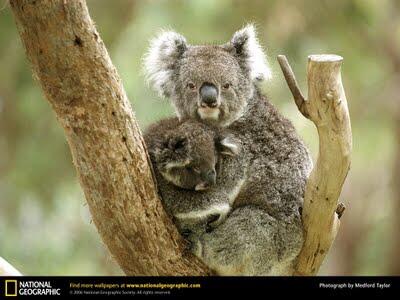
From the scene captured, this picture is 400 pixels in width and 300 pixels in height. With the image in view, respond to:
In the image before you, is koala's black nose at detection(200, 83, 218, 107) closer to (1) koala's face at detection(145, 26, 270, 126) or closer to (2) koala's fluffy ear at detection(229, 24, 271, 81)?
(1) koala's face at detection(145, 26, 270, 126)

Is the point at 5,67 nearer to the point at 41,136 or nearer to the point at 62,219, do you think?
Answer: the point at 41,136

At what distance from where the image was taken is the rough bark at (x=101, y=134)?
186 inches

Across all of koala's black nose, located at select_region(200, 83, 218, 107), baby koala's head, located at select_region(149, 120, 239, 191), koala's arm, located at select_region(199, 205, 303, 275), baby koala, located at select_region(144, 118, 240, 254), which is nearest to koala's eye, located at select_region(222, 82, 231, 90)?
koala's black nose, located at select_region(200, 83, 218, 107)

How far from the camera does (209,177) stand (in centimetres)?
560

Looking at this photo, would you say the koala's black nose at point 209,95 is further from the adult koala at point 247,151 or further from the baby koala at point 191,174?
the baby koala at point 191,174

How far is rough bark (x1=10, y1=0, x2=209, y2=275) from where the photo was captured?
4.71 metres

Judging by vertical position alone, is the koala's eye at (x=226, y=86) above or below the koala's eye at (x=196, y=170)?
above

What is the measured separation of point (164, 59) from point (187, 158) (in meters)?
1.49

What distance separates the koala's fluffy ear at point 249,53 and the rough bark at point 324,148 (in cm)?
144

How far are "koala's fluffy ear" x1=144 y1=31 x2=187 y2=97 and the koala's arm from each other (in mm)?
1509

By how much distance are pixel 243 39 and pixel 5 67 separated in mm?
7290

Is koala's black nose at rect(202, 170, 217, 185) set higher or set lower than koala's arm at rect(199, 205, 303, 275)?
higher
